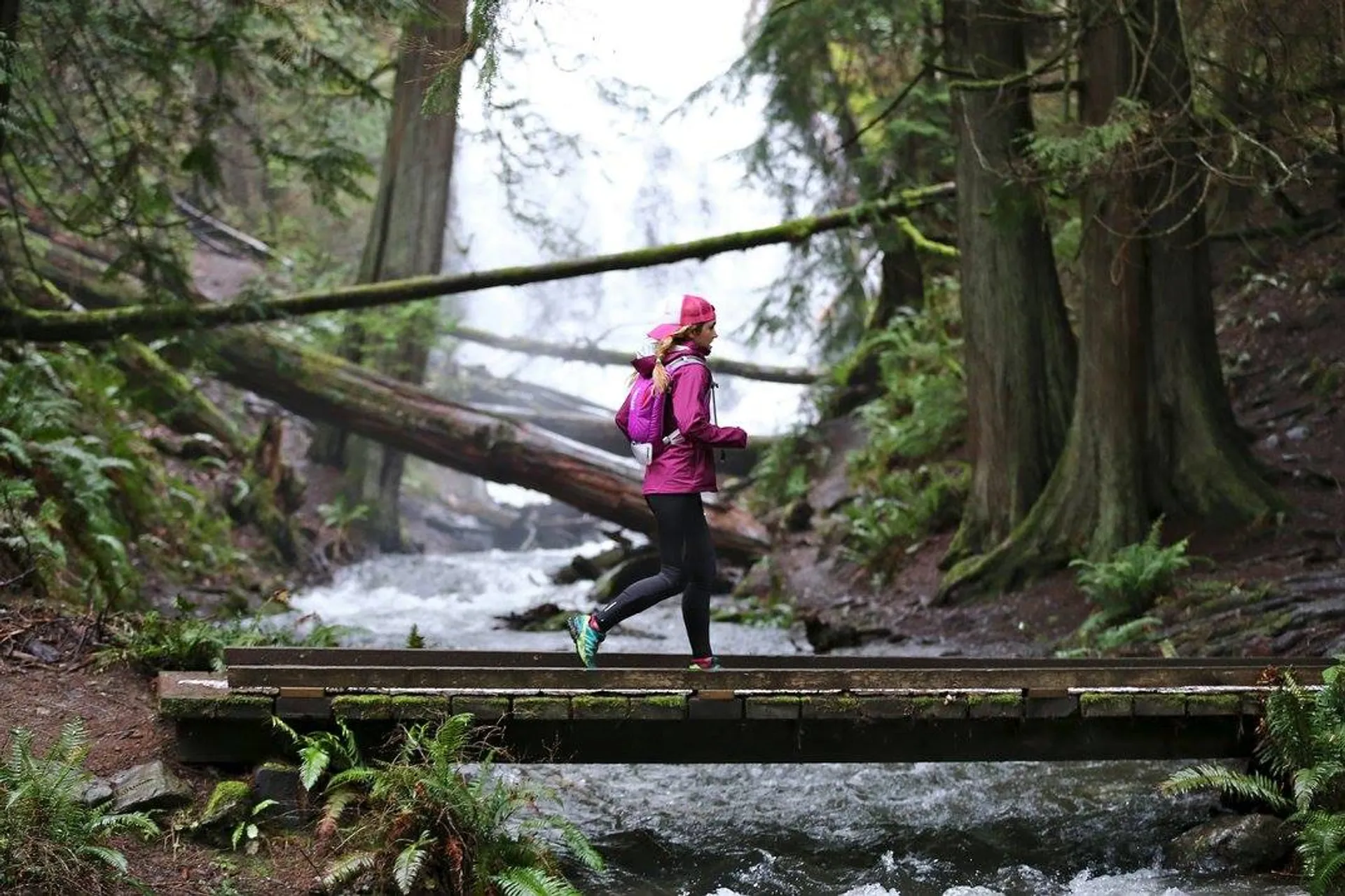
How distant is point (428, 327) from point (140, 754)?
489 inches

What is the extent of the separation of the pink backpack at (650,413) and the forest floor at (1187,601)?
7.90ft

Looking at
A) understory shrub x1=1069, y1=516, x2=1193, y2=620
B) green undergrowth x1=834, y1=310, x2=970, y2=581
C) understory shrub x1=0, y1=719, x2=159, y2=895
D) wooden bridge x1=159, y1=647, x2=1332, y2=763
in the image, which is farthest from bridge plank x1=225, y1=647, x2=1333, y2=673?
green undergrowth x1=834, y1=310, x2=970, y2=581

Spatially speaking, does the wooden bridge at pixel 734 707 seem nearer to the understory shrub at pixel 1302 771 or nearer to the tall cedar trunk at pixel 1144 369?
the understory shrub at pixel 1302 771

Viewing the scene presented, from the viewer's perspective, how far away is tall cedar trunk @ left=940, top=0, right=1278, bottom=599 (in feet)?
35.1

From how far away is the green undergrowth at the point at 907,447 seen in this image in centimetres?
1371

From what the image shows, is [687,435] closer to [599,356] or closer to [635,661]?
[635,661]

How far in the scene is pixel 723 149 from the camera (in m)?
35.1

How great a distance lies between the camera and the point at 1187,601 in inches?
378

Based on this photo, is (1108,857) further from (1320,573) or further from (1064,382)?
(1064,382)

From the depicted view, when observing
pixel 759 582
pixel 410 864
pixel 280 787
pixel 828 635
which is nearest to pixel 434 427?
pixel 759 582

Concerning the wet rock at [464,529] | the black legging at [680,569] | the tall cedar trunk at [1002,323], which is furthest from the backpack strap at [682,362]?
the wet rock at [464,529]

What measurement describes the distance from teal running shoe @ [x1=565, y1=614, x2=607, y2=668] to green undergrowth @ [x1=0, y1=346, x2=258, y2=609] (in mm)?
2956

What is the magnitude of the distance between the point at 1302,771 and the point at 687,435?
3.14 m

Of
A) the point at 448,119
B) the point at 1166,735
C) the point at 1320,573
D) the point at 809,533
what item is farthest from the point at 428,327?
the point at 1166,735
